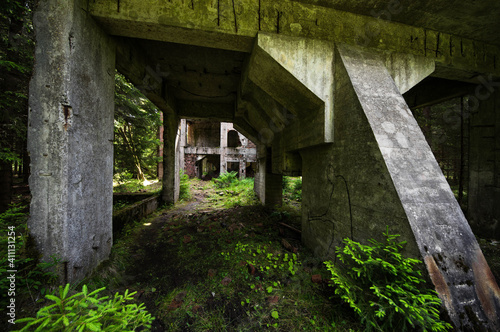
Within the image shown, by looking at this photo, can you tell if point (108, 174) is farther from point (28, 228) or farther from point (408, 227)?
point (408, 227)

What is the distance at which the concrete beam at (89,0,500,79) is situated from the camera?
7.58ft

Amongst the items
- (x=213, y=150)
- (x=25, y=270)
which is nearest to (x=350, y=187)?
(x=25, y=270)

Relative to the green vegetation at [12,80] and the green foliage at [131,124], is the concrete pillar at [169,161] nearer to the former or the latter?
the green foliage at [131,124]

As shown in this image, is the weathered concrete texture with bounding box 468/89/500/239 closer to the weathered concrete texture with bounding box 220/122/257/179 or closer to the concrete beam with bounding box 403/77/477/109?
the concrete beam with bounding box 403/77/477/109

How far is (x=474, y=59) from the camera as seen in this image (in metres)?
3.28

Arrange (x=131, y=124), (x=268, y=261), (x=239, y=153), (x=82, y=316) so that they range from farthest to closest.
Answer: (x=239, y=153), (x=131, y=124), (x=268, y=261), (x=82, y=316)

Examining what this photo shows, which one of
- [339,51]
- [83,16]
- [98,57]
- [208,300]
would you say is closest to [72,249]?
[208,300]

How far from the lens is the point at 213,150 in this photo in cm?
1552

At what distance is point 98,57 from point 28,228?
93.2 inches

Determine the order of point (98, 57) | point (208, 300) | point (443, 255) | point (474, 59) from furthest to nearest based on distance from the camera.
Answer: point (474, 59), point (98, 57), point (208, 300), point (443, 255)

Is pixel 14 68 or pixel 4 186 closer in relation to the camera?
pixel 14 68

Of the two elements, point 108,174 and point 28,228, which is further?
point 108,174

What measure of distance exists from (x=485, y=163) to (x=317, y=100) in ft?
16.5

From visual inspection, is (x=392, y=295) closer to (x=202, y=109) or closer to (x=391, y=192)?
(x=391, y=192)
